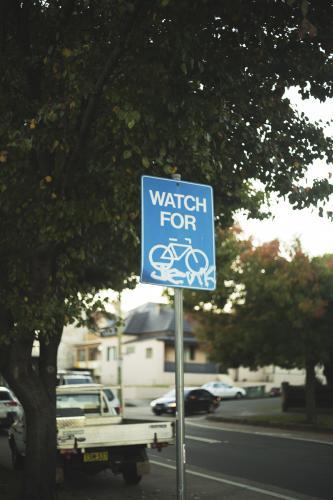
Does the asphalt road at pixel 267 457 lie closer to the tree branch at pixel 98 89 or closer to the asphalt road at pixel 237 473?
the asphalt road at pixel 237 473

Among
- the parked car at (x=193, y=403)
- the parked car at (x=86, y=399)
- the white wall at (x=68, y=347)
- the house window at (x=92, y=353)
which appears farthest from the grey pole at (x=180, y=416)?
the white wall at (x=68, y=347)

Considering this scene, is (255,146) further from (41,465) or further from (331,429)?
(331,429)

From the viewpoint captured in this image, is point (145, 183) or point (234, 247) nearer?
point (145, 183)

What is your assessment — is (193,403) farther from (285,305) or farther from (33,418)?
(33,418)

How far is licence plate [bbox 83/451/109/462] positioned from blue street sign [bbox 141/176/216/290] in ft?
22.1

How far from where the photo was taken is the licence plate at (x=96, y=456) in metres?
10.3

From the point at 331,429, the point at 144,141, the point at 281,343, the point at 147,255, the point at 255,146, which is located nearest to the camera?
the point at 147,255

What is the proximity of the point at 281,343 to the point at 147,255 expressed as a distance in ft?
63.9

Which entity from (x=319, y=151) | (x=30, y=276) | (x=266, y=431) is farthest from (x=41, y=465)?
(x=266, y=431)

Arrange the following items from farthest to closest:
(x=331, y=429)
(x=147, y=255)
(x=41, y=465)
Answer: (x=331, y=429) → (x=41, y=465) → (x=147, y=255)

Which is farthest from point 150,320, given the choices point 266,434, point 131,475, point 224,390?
point 131,475

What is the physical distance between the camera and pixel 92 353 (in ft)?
218

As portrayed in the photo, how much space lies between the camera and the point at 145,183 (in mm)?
4430

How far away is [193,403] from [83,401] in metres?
19.6
